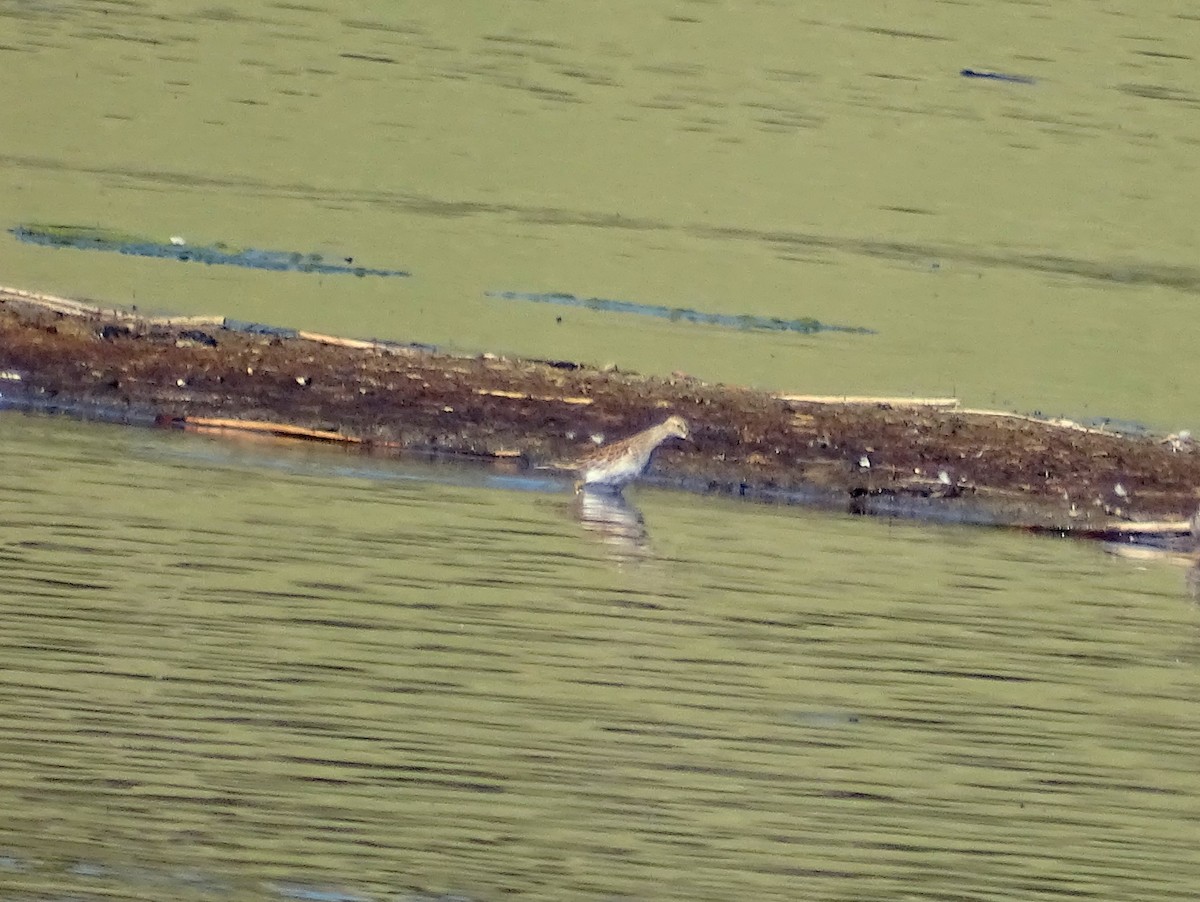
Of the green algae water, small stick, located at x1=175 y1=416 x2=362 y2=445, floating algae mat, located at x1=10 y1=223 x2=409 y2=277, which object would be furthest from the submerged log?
floating algae mat, located at x1=10 y1=223 x2=409 y2=277

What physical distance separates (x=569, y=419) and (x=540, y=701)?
204 inches

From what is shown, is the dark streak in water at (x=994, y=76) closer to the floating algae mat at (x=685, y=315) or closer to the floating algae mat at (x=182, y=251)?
the floating algae mat at (x=685, y=315)

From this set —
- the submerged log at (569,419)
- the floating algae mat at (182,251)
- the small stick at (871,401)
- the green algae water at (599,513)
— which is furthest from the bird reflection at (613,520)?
the floating algae mat at (182,251)

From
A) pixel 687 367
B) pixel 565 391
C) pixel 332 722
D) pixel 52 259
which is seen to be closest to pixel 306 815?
pixel 332 722

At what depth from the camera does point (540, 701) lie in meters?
8.63

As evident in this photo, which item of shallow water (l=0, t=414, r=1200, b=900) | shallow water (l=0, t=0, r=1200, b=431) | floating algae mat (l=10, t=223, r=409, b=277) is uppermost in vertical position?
shallow water (l=0, t=0, r=1200, b=431)

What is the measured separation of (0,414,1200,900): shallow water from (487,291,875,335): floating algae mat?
486 cm

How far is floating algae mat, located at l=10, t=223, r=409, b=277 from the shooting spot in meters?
16.8

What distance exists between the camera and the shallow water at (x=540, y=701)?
719 centimetres

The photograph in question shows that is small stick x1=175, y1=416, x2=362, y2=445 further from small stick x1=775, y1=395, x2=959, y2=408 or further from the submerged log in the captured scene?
small stick x1=775, y1=395, x2=959, y2=408

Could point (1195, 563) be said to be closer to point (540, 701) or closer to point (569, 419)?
point (569, 419)

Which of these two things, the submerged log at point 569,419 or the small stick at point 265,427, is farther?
the submerged log at point 569,419

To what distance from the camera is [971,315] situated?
1788cm

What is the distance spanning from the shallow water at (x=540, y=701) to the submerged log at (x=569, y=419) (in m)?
0.96
